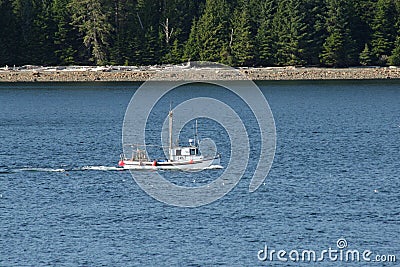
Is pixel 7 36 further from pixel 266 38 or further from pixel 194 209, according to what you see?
pixel 194 209

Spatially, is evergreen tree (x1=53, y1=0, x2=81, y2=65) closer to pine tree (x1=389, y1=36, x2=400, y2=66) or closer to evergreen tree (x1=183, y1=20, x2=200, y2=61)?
evergreen tree (x1=183, y1=20, x2=200, y2=61)

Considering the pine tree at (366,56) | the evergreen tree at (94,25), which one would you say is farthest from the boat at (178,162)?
the evergreen tree at (94,25)

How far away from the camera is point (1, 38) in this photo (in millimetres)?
152000

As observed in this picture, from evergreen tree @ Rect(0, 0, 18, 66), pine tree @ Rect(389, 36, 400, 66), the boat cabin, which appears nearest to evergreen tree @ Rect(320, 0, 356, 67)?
pine tree @ Rect(389, 36, 400, 66)

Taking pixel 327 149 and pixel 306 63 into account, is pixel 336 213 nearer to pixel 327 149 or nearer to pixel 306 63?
pixel 327 149

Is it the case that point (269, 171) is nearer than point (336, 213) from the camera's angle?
No

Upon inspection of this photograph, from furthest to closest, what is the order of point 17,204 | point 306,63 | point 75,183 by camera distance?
point 306,63, point 75,183, point 17,204

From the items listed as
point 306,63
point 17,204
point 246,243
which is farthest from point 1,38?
point 246,243

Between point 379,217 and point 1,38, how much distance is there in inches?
4537

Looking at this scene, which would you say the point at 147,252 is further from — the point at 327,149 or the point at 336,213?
the point at 327,149

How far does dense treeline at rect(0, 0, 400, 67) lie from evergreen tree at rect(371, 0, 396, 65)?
14 cm

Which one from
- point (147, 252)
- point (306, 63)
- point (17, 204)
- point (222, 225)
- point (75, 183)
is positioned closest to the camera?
point (147, 252)

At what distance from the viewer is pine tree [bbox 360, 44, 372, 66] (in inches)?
5684

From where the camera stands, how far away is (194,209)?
155 feet
